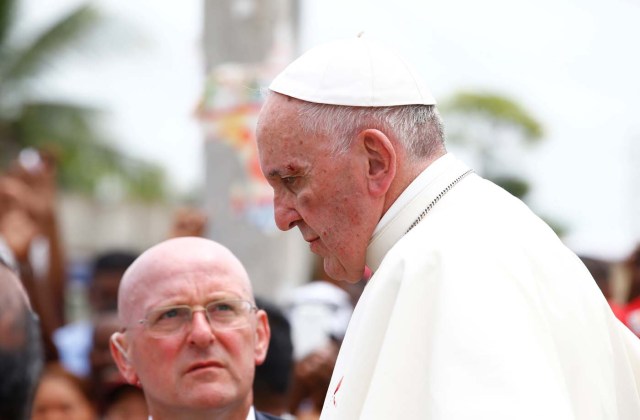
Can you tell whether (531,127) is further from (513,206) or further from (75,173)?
(513,206)

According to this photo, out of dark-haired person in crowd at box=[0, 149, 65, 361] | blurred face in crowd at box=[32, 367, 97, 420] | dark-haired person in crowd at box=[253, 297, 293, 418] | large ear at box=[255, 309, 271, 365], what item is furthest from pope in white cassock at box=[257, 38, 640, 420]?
dark-haired person in crowd at box=[0, 149, 65, 361]

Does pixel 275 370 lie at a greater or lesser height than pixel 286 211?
lesser

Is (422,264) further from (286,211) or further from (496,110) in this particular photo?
(496,110)

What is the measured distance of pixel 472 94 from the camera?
4419 cm

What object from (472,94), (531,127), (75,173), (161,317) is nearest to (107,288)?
(161,317)

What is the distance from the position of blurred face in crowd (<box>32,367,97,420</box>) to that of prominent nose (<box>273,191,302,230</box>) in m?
3.21

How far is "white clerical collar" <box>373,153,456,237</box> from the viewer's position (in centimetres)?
323

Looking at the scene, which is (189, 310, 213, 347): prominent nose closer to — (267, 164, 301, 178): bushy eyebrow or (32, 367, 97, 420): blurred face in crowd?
(267, 164, 301, 178): bushy eyebrow

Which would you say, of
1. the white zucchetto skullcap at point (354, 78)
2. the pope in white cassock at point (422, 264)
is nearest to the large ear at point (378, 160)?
the pope in white cassock at point (422, 264)

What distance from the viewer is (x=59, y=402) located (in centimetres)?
632

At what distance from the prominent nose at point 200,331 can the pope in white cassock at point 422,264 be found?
3.08 feet

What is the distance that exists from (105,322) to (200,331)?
264 centimetres

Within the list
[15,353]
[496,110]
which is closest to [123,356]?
[15,353]

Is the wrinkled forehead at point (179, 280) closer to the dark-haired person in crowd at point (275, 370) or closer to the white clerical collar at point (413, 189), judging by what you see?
the dark-haired person in crowd at point (275, 370)
